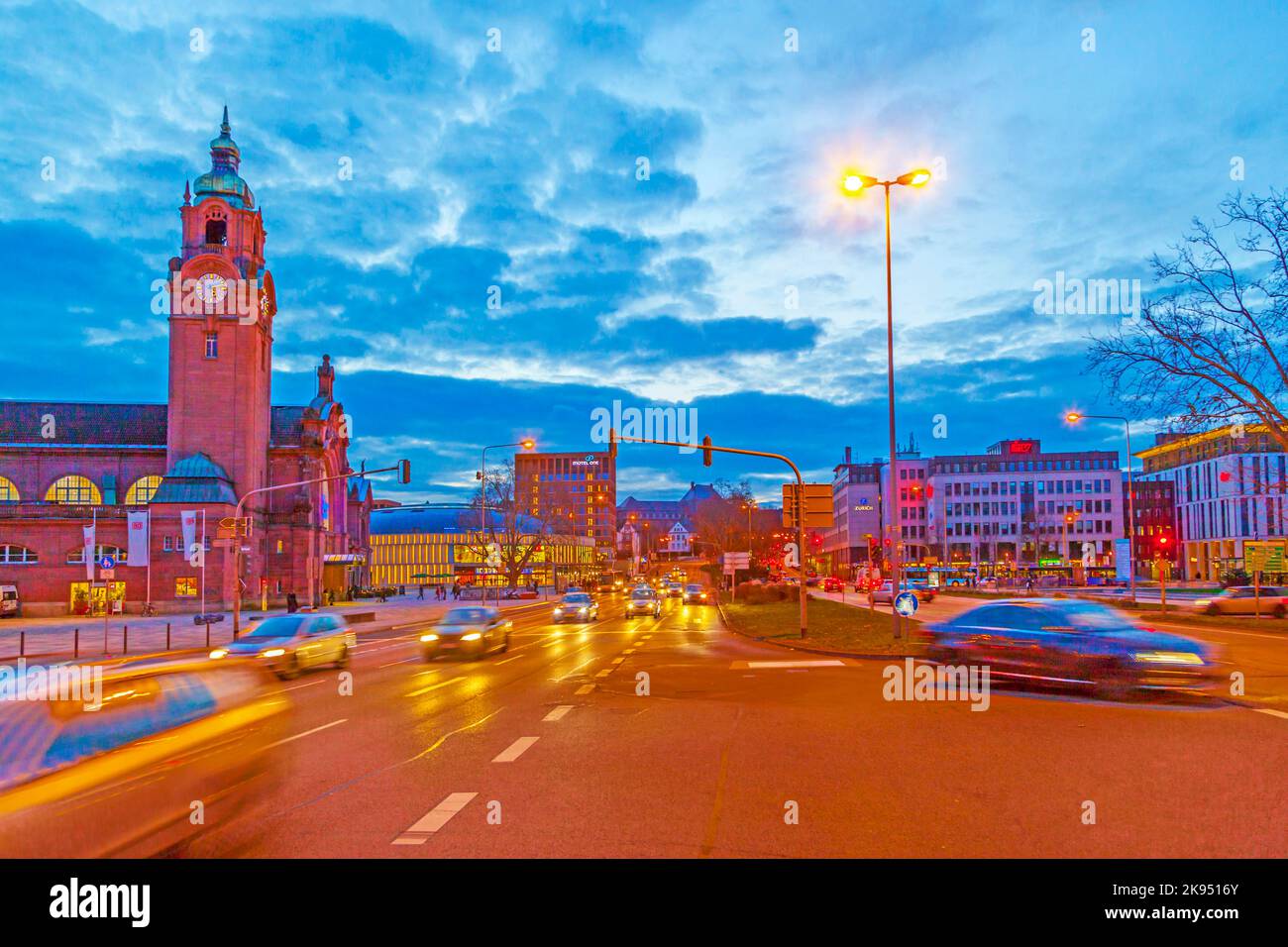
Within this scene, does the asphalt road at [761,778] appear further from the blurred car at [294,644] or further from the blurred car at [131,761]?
the blurred car at [294,644]

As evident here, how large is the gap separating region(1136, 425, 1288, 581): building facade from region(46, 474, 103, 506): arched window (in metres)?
91.5

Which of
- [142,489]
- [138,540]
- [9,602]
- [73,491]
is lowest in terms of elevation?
[9,602]

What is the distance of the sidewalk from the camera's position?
101 ft

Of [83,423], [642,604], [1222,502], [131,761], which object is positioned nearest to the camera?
[131,761]

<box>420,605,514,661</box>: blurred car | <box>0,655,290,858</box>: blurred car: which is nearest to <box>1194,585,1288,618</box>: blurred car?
<box>420,605,514,661</box>: blurred car

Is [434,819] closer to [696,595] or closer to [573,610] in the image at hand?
[573,610]

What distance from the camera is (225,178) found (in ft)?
219

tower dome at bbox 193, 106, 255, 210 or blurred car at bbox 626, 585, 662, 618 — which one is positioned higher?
tower dome at bbox 193, 106, 255, 210

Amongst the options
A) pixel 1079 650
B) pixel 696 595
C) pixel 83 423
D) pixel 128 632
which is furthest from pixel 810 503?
pixel 83 423

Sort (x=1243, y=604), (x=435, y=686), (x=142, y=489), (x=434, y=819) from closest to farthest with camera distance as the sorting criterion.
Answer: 1. (x=434, y=819)
2. (x=435, y=686)
3. (x=1243, y=604)
4. (x=142, y=489)

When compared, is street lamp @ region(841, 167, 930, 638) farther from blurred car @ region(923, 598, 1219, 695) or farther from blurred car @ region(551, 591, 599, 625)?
blurred car @ region(551, 591, 599, 625)

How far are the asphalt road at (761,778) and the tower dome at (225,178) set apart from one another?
2404 inches

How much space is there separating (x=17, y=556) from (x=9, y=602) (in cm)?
412

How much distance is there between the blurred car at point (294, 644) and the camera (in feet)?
62.1
